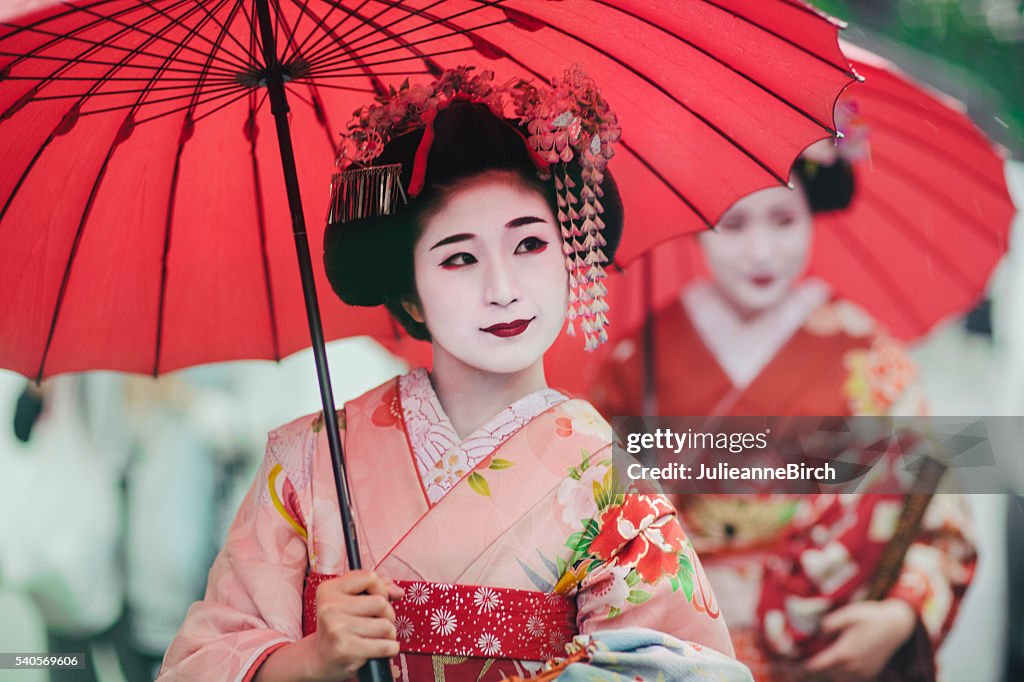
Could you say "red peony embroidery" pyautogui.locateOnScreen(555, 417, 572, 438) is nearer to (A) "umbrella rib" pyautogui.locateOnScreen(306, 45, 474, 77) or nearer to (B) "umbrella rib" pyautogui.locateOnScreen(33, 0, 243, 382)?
(A) "umbrella rib" pyautogui.locateOnScreen(306, 45, 474, 77)

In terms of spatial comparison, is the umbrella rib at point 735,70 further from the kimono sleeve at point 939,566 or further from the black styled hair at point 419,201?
the kimono sleeve at point 939,566

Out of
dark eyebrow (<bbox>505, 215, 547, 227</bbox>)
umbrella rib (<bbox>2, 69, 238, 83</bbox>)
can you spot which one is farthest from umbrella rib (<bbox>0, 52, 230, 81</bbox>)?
dark eyebrow (<bbox>505, 215, 547, 227</bbox>)

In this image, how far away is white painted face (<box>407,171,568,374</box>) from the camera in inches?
82.8

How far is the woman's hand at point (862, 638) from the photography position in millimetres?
2914

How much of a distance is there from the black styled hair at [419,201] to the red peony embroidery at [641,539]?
59cm

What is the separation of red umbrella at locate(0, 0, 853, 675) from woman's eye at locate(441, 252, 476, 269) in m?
0.31

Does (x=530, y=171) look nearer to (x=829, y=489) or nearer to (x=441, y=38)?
(x=441, y=38)

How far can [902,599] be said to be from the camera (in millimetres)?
2922

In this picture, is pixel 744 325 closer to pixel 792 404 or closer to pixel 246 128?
pixel 792 404

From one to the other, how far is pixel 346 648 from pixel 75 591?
4.66 feet

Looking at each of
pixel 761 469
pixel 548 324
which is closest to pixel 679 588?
pixel 548 324

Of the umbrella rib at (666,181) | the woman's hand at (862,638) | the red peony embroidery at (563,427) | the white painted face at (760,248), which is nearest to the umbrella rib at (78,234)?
the umbrella rib at (666,181)

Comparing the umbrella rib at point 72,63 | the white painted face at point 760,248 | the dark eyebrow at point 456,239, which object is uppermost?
the umbrella rib at point 72,63

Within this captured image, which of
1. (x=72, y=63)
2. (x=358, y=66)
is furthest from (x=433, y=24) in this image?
(x=72, y=63)
